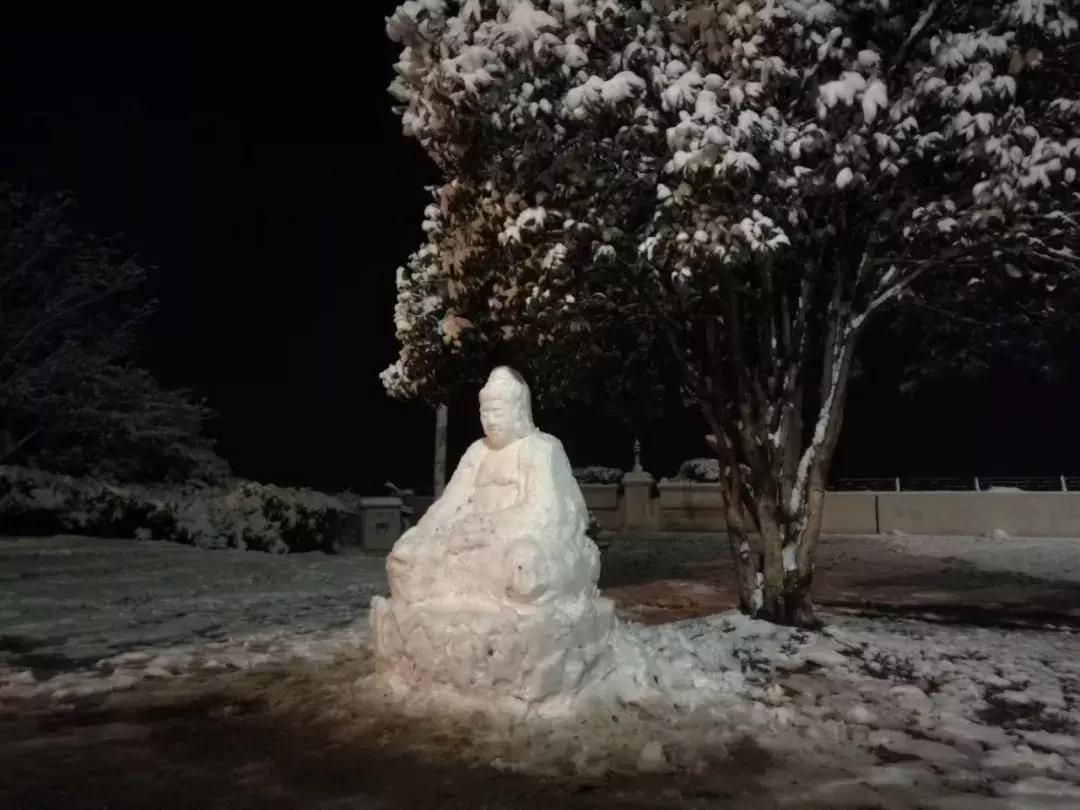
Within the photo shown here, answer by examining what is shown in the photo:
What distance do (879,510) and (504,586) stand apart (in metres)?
15.4

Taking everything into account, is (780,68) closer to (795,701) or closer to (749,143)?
(749,143)

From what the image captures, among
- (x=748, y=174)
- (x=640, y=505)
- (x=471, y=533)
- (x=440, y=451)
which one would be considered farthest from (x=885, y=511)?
(x=471, y=533)

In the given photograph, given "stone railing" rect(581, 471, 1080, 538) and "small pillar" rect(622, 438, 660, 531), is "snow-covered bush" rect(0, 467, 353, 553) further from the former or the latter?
"small pillar" rect(622, 438, 660, 531)

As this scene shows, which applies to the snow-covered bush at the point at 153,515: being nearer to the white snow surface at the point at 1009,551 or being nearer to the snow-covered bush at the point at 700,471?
the snow-covered bush at the point at 700,471

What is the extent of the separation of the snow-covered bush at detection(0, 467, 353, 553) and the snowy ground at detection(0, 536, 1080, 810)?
472 centimetres

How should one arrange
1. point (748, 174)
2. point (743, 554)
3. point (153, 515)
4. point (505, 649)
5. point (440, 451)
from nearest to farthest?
point (505, 649)
point (748, 174)
point (743, 554)
point (153, 515)
point (440, 451)

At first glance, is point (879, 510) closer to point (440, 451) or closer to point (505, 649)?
point (440, 451)

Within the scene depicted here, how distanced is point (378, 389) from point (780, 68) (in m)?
26.2

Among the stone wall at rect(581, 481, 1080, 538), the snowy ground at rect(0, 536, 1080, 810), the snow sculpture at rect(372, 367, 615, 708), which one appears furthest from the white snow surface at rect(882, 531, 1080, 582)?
the snow sculpture at rect(372, 367, 615, 708)

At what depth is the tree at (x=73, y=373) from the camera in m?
17.9

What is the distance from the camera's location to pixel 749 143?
20.7 ft

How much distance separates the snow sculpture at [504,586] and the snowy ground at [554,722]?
0.29 m

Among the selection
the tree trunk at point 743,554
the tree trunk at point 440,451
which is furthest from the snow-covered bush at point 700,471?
the tree trunk at point 743,554

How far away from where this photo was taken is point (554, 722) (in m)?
5.39
